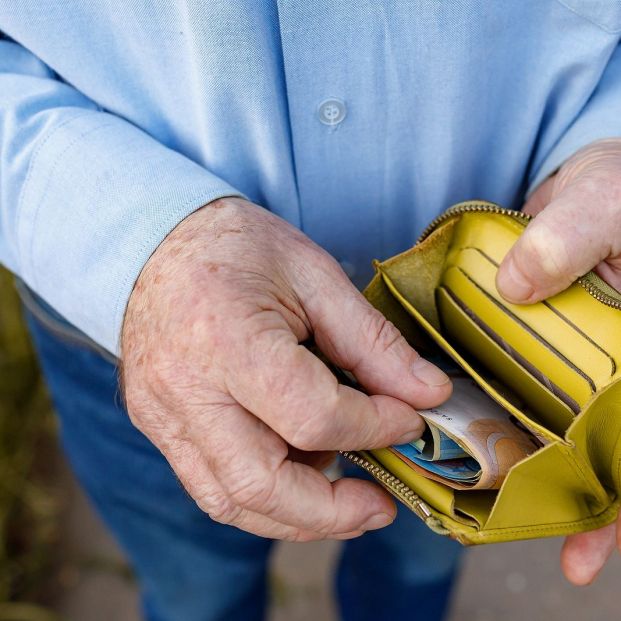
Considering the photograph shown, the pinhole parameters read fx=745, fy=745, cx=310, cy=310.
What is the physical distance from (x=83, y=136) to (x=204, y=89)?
168 mm

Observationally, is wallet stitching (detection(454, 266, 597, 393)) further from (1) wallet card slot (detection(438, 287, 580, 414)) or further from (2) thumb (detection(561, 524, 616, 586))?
(2) thumb (detection(561, 524, 616, 586))

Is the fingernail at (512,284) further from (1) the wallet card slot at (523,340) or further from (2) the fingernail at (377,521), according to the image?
(2) the fingernail at (377,521)

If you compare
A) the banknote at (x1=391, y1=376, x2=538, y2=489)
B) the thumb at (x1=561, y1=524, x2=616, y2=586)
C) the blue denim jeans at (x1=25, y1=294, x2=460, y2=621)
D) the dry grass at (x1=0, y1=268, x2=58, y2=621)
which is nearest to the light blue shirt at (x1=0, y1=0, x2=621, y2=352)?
the blue denim jeans at (x1=25, y1=294, x2=460, y2=621)

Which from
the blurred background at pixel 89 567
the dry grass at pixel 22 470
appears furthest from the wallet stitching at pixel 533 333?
the dry grass at pixel 22 470

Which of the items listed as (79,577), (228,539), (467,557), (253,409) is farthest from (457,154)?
(79,577)

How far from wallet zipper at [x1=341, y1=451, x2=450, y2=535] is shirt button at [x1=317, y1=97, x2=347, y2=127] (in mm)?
427

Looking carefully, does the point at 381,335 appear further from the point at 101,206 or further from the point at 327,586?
the point at 327,586

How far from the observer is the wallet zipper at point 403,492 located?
0.81 m

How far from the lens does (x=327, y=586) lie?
219 centimetres

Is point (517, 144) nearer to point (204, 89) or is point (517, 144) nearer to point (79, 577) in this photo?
point (204, 89)

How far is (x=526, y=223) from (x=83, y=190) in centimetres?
54

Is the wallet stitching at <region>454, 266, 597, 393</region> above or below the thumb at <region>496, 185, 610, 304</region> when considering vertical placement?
below

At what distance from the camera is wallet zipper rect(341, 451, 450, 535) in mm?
806

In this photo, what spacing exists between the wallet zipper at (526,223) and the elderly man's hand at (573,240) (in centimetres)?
2
